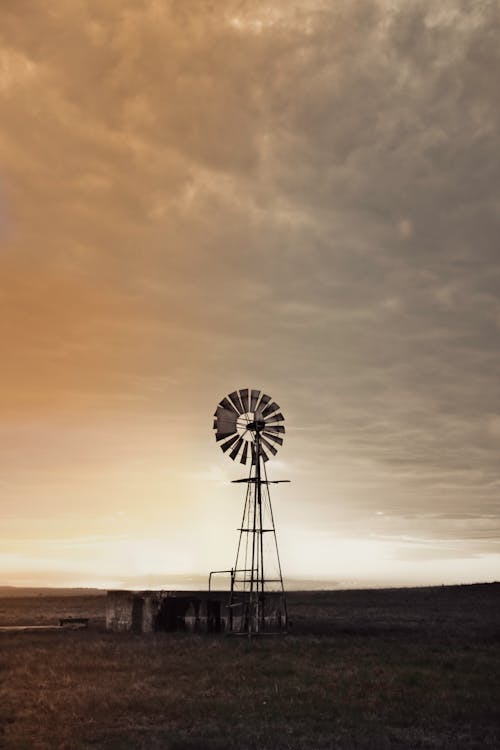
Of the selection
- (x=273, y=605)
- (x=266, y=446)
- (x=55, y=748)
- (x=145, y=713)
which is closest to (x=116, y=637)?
(x=273, y=605)

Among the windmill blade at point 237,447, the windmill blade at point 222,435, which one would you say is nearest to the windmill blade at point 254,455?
the windmill blade at point 237,447

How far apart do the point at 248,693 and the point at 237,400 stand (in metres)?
23.3

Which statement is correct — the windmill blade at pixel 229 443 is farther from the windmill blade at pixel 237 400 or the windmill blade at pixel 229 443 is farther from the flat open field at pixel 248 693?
the flat open field at pixel 248 693

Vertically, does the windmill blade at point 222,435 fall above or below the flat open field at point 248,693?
above

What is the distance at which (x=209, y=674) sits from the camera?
83.9 ft

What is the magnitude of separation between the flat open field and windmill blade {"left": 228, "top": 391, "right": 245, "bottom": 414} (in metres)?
12.3

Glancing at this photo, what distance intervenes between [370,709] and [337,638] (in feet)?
60.8

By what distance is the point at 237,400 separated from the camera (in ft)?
144

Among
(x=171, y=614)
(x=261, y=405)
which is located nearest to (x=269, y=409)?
(x=261, y=405)

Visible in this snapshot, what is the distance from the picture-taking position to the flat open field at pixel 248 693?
16.8 m

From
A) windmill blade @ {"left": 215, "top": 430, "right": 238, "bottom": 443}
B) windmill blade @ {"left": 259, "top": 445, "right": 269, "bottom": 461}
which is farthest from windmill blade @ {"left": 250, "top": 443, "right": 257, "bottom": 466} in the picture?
windmill blade @ {"left": 215, "top": 430, "right": 238, "bottom": 443}

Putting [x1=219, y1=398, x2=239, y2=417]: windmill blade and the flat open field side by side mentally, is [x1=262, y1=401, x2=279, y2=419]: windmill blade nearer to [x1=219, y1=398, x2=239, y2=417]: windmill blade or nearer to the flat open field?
[x1=219, y1=398, x2=239, y2=417]: windmill blade

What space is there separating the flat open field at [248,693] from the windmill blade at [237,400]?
1227cm

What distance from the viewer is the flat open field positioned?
1681cm
